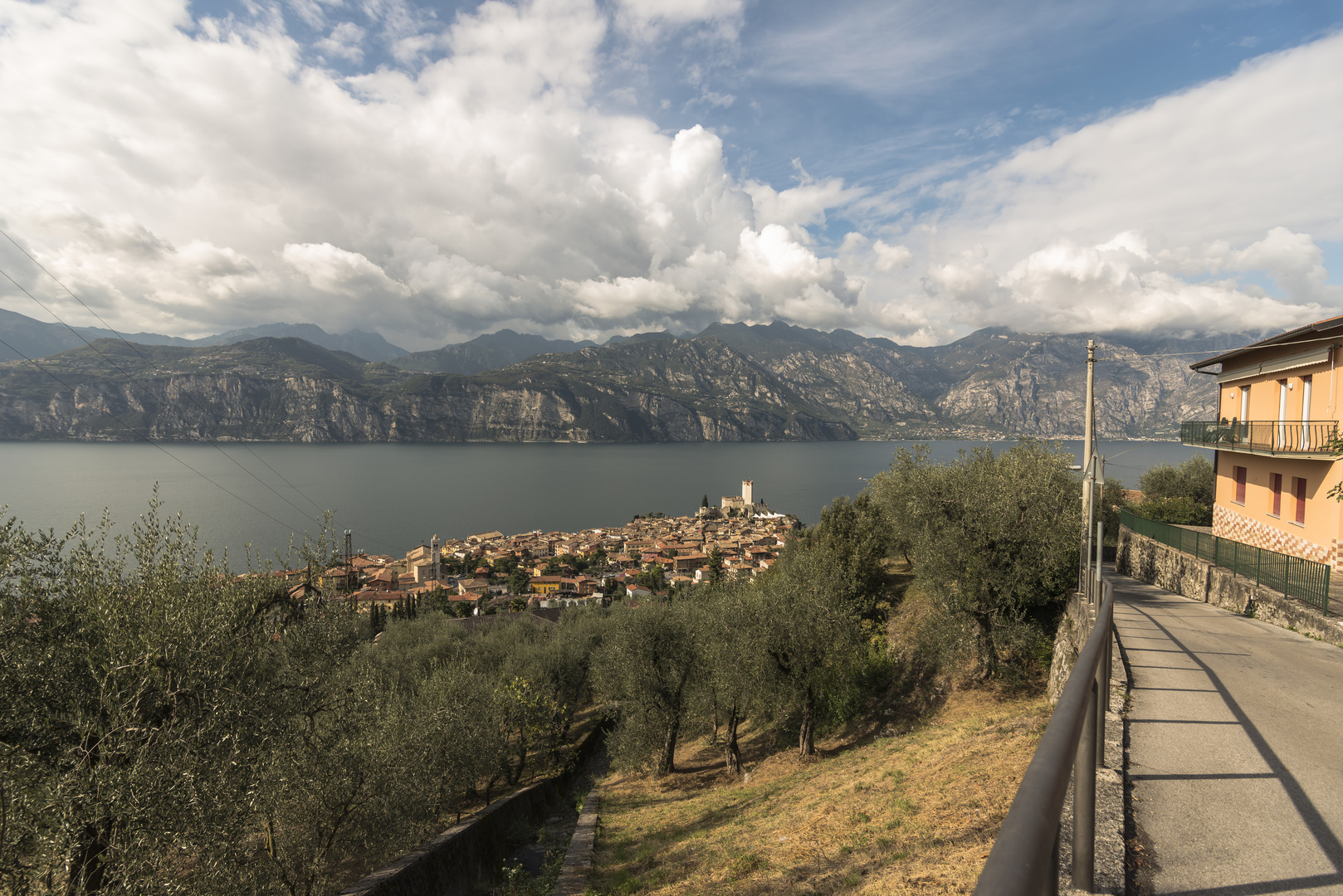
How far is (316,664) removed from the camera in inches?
518

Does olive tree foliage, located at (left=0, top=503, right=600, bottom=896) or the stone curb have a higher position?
olive tree foliage, located at (left=0, top=503, right=600, bottom=896)

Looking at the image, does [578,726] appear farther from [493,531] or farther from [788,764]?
[493,531]

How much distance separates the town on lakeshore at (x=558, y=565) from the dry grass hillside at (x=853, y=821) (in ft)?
131

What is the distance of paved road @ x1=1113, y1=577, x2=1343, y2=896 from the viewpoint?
3.79 meters

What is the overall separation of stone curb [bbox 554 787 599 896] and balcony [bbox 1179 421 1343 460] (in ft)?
65.4

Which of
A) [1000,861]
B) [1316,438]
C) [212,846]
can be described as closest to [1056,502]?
[1316,438]

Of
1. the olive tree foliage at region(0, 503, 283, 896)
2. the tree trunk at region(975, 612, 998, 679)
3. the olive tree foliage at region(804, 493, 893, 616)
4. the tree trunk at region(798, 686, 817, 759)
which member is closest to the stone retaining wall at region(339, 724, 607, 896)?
the olive tree foliage at region(0, 503, 283, 896)

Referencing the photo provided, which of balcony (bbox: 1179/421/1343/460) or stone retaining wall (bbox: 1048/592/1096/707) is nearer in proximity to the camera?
stone retaining wall (bbox: 1048/592/1096/707)

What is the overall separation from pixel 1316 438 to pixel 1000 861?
2372 cm

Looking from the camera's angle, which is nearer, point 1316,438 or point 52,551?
point 52,551

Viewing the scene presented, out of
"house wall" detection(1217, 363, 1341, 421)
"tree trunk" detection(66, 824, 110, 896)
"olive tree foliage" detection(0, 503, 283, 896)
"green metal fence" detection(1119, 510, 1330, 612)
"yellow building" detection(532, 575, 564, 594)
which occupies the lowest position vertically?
"yellow building" detection(532, 575, 564, 594)

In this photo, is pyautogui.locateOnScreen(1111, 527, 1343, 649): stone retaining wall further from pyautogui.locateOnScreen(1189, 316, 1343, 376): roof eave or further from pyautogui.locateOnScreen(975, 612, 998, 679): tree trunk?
pyautogui.locateOnScreen(1189, 316, 1343, 376): roof eave

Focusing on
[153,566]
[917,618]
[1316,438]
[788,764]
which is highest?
[1316,438]

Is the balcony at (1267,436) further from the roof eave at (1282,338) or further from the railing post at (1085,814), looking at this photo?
the railing post at (1085,814)
